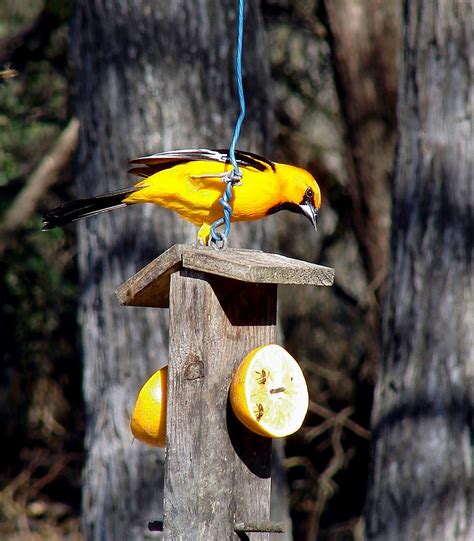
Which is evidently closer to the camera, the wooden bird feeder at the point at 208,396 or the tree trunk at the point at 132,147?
the wooden bird feeder at the point at 208,396

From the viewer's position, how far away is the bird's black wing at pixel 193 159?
10.9ft

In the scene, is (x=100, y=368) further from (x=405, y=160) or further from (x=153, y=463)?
(x=405, y=160)

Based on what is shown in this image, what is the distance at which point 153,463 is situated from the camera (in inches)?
194

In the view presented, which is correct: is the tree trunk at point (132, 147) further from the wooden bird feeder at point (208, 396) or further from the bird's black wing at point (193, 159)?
the wooden bird feeder at point (208, 396)

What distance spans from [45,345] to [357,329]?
3.24 meters

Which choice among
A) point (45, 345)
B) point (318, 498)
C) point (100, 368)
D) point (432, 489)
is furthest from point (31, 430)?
point (432, 489)

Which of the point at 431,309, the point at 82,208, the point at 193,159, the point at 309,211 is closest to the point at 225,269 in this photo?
the point at 193,159

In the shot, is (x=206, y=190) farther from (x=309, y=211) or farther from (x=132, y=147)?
(x=132, y=147)

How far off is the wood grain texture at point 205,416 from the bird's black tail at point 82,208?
85 centimetres

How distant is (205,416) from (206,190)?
1011 mm

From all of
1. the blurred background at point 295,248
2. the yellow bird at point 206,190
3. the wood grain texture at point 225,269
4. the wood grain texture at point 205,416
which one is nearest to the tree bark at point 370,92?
the blurred background at point 295,248

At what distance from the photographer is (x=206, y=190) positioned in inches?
135

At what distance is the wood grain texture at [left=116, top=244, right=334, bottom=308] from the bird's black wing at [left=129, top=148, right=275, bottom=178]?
0.53 metres

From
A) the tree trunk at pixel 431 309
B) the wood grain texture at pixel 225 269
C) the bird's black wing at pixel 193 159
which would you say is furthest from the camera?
the tree trunk at pixel 431 309
